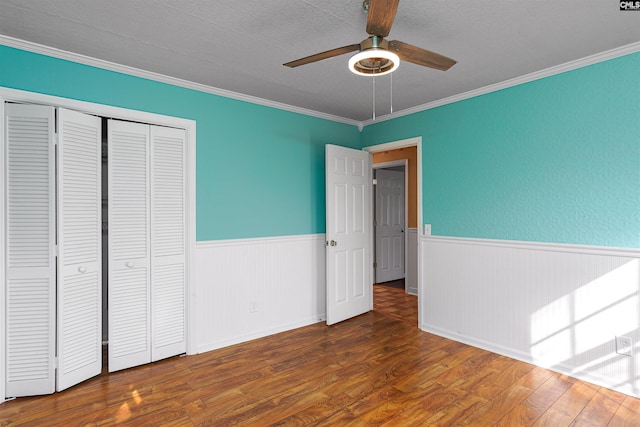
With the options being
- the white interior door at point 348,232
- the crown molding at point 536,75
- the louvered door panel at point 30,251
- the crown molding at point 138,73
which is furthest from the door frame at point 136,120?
the crown molding at point 536,75

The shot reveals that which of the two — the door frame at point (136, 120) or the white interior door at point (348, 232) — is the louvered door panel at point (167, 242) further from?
the white interior door at point (348, 232)

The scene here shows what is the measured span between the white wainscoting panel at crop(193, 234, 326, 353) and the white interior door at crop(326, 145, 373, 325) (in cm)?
25

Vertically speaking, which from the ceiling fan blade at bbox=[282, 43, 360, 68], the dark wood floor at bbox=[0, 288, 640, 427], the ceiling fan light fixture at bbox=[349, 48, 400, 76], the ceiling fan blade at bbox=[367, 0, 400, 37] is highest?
the ceiling fan blade at bbox=[367, 0, 400, 37]

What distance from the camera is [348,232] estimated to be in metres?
4.25

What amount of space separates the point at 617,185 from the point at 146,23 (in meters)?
3.47

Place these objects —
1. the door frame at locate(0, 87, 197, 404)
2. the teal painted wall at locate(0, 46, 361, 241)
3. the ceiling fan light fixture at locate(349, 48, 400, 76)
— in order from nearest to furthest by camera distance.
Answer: the ceiling fan light fixture at locate(349, 48, 400, 76)
the door frame at locate(0, 87, 197, 404)
the teal painted wall at locate(0, 46, 361, 241)

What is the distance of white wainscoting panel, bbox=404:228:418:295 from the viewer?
553cm

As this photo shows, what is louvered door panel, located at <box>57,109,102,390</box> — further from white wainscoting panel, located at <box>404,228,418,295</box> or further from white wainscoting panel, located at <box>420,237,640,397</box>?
white wainscoting panel, located at <box>404,228,418,295</box>

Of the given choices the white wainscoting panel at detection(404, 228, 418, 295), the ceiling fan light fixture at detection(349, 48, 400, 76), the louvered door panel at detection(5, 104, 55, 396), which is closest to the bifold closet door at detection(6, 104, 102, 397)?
the louvered door panel at detection(5, 104, 55, 396)

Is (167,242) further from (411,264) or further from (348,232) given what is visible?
(411,264)

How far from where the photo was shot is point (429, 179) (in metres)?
3.85

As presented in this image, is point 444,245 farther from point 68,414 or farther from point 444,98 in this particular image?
point 68,414

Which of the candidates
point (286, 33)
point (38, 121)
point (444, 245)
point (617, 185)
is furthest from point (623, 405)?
point (38, 121)

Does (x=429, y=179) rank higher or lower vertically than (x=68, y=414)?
higher
